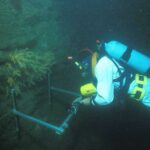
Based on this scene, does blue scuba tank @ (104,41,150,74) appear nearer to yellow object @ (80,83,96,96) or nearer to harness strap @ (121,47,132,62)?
harness strap @ (121,47,132,62)

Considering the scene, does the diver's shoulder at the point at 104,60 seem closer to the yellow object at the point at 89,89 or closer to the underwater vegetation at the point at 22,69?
the yellow object at the point at 89,89

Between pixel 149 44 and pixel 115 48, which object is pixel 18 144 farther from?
pixel 149 44

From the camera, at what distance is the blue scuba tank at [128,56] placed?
3.57 meters

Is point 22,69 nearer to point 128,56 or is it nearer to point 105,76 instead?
point 105,76

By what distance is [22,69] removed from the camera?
6.34m

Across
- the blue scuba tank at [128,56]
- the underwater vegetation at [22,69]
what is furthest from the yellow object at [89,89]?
the underwater vegetation at [22,69]

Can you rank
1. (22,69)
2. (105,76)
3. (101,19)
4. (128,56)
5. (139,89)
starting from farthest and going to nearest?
(101,19) < (22,69) < (139,89) < (128,56) < (105,76)

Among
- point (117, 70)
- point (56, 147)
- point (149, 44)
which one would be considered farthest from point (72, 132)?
point (149, 44)

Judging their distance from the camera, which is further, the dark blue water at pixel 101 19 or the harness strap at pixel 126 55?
the dark blue water at pixel 101 19

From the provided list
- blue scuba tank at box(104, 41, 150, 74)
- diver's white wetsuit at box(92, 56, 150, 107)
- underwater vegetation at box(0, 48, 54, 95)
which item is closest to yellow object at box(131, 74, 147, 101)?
blue scuba tank at box(104, 41, 150, 74)

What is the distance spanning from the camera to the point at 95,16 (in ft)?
26.8

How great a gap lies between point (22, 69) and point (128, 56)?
3.80 metres

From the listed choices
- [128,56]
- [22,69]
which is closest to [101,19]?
[22,69]

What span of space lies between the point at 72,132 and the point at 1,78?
103 inches
